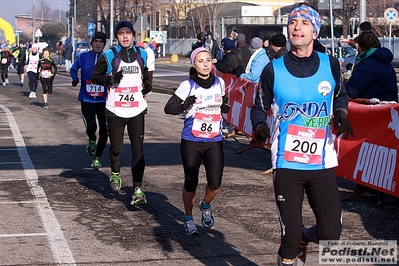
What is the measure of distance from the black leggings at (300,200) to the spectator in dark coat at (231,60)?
35.4 ft

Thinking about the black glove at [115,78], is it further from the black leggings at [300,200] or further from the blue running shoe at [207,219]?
the black leggings at [300,200]

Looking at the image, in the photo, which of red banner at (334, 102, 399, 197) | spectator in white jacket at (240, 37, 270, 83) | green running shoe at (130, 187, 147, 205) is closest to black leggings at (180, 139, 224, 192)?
green running shoe at (130, 187, 147, 205)

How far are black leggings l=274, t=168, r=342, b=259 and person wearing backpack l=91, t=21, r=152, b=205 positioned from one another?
3.78 meters

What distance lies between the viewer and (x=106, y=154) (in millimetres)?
13367

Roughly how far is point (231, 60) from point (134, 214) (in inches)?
315

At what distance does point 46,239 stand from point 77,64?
5.04 meters

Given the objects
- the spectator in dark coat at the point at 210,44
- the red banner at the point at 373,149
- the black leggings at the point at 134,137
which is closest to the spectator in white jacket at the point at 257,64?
the red banner at the point at 373,149

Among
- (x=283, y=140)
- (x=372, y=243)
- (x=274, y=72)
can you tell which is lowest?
(x=372, y=243)

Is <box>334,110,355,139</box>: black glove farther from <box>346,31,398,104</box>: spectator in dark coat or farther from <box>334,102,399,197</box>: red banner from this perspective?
<box>346,31,398,104</box>: spectator in dark coat

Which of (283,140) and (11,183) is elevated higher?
(283,140)

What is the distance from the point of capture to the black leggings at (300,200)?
5223mm

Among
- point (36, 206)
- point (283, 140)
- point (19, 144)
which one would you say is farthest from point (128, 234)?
point (19, 144)

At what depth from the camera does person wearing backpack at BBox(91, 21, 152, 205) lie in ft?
29.4

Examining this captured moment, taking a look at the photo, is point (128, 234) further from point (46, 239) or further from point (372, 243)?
point (372, 243)
